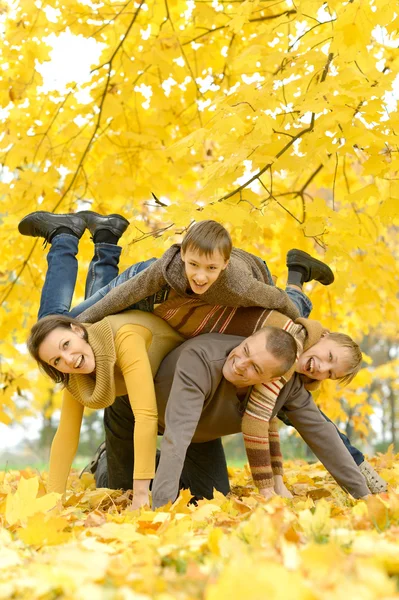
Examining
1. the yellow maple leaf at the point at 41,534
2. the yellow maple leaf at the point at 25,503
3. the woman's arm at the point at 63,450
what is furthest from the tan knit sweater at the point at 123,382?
the yellow maple leaf at the point at 41,534

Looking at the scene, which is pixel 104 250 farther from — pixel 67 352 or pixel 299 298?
pixel 299 298

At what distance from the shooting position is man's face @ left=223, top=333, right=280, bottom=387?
263cm

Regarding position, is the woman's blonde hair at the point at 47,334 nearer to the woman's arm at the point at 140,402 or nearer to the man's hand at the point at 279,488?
the woman's arm at the point at 140,402

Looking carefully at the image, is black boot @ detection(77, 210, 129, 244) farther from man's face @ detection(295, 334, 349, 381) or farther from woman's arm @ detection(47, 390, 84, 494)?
man's face @ detection(295, 334, 349, 381)

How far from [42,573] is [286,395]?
1.78 metres

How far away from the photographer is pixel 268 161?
2.84 meters

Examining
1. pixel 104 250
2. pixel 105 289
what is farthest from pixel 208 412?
pixel 104 250

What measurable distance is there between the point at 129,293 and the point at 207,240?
0.44 m

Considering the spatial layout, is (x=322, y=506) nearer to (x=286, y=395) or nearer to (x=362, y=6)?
(x=286, y=395)

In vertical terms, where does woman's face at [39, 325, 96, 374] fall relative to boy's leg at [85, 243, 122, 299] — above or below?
below

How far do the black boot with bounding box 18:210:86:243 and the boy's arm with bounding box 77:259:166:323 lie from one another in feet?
1.86

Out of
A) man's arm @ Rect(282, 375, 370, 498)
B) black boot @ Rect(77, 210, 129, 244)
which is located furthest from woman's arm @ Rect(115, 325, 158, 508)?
black boot @ Rect(77, 210, 129, 244)

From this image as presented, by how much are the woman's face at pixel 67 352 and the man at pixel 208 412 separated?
1.11 feet

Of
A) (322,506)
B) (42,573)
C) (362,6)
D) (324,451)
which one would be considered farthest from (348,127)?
(42,573)
